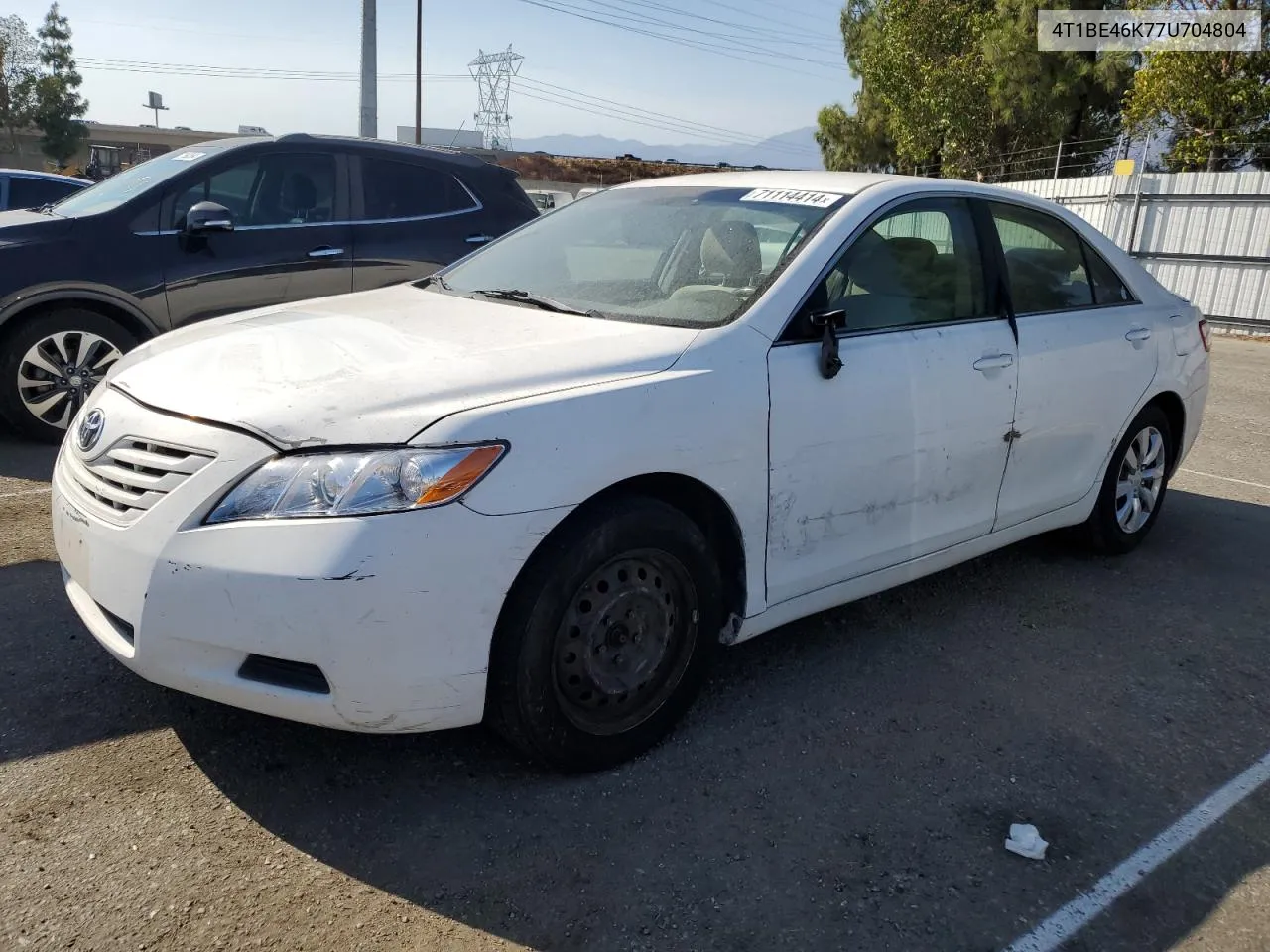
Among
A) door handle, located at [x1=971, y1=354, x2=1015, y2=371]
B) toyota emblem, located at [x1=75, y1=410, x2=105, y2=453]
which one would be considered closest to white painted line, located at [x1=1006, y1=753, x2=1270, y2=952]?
door handle, located at [x1=971, y1=354, x2=1015, y2=371]

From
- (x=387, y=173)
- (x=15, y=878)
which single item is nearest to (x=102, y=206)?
(x=387, y=173)

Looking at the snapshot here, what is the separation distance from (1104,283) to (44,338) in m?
5.54

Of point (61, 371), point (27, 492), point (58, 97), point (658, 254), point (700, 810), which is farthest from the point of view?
point (58, 97)

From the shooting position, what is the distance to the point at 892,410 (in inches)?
135

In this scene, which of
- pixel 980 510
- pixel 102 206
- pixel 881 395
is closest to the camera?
pixel 881 395

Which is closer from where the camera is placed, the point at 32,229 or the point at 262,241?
the point at 32,229

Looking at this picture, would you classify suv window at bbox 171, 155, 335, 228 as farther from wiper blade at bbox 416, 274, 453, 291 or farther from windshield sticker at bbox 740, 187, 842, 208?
windshield sticker at bbox 740, 187, 842, 208

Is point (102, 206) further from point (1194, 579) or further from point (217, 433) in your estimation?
point (1194, 579)

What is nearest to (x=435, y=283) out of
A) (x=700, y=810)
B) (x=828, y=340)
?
(x=828, y=340)

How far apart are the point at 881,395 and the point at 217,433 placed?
2014 millimetres

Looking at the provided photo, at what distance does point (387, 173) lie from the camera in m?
7.04

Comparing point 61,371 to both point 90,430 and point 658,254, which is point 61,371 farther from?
point 658,254

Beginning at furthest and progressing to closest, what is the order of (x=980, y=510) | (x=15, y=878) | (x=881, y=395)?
(x=980, y=510)
(x=881, y=395)
(x=15, y=878)

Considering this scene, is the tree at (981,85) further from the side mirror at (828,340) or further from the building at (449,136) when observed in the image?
the building at (449,136)
